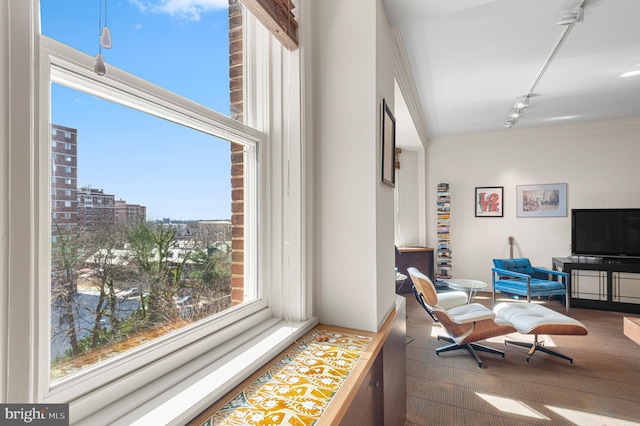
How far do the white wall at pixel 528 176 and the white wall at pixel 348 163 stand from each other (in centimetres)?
462

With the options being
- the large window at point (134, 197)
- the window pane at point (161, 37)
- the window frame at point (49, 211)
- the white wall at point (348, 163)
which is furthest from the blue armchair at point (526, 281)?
the window pane at point (161, 37)

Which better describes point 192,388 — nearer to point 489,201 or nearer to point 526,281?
point 526,281

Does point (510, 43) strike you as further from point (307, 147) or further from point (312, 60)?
point (307, 147)

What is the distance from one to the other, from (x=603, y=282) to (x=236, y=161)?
5739 millimetres

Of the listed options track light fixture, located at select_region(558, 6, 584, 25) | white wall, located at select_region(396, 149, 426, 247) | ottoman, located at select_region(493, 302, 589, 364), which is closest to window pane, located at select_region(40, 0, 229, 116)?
track light fixture, located at select_region(558, 6, 584, 25)

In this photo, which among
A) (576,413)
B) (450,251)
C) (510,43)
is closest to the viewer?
(576,413)

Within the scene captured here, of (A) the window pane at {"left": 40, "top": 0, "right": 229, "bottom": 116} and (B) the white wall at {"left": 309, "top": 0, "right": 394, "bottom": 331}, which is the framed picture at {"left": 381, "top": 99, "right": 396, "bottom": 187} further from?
(A) the window pane at {"left": 40, "top": 0, "right": 229, "bottom": 116}

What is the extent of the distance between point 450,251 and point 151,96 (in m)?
5.61

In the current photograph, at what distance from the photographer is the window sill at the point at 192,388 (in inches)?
28.3

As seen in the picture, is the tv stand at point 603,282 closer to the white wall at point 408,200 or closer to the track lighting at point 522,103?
the white wall at point 408,200

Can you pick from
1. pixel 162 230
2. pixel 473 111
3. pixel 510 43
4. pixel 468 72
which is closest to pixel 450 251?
pixel 473 111

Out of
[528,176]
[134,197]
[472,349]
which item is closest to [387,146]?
[134,197]

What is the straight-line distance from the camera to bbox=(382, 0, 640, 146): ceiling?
2176 millimetres

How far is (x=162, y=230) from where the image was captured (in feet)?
3.11
